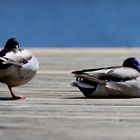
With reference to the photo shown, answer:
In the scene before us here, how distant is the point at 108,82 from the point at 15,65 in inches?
25.6

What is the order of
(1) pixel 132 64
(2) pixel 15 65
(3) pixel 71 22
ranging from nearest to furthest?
(2) pixel 15 65 < (1) pixel 132 64 < (3) pixel 71 22

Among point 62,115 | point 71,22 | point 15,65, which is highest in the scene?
point 15,65

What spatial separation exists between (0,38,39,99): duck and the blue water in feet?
33.1

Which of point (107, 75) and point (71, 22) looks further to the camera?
point (71, 22)

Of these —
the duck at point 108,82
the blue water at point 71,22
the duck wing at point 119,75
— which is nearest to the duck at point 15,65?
the duck at point 108,82

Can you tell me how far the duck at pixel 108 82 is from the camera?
17.2 feet

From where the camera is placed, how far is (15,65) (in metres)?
5.04

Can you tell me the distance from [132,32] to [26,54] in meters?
16.5

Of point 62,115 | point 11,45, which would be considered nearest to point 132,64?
point 11,45

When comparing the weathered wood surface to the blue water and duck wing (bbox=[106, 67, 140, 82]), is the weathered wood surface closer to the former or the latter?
duck wing (bbox=[106, 67, 140, 82])

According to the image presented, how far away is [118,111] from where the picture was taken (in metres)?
4.76

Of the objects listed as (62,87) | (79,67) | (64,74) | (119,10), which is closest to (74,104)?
(62,87)

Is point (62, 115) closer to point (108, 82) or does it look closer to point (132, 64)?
point (108, 82)

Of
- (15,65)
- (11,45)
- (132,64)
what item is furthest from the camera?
(132,64)
